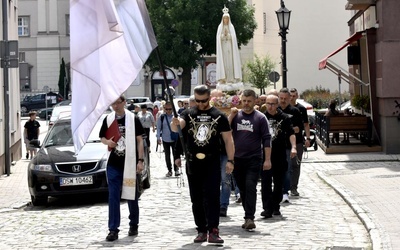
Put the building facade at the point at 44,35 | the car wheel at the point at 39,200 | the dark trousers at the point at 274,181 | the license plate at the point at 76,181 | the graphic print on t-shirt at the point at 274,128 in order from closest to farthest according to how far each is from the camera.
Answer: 1. the dark trousers at the point at 274,181
2. the graphic print on t-shirt at the point at 274,128
3. the license plate at the point at 76,181
4. the car wheel at the point at 39,200
5. the building facade at the point at 44,35

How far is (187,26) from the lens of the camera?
209 feet

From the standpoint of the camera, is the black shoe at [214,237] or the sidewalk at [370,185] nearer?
the black shoe at [214,237]

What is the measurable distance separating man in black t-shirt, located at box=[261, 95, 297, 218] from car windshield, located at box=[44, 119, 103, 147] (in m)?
4.71

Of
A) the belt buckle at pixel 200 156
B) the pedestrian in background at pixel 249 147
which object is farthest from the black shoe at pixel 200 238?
the pedestrian in background at pixel 249 147

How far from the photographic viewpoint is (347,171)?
2155cm

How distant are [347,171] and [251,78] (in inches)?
1775

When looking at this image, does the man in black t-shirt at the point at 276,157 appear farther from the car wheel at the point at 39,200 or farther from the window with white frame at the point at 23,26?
the window with white frame at the point at 23,26

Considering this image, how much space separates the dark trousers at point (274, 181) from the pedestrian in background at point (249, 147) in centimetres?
89

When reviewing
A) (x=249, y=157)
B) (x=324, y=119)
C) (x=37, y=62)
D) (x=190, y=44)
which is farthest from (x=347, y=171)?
(x=37, y=62)

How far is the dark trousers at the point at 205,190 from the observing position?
11117 mm

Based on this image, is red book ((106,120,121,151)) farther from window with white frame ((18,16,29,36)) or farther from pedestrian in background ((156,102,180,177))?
window with white frame ((18,16,29,36))

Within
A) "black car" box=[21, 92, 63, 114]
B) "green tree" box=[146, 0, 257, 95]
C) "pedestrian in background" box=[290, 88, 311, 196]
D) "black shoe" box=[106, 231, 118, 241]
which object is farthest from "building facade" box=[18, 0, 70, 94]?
"black shoe" box=[106, 231, 118, 241]

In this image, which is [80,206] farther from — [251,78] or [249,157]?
[251,78]

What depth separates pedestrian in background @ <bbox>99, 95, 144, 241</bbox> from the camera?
11734 mm
